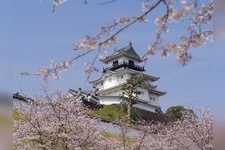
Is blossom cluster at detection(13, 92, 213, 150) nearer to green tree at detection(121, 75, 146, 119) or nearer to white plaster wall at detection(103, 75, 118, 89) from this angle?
green tree at detection(121, 75, 146, 119)

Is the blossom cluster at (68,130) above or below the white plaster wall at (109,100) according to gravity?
below

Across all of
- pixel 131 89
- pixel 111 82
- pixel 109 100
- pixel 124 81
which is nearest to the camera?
pixel 131 89

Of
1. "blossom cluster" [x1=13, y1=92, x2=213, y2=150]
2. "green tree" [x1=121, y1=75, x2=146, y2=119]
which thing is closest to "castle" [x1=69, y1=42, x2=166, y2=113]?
"green tree" [x1=121, y1=75, x2=146, y2=119]

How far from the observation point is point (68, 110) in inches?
204

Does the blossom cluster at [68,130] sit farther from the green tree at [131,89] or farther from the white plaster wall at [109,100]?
the white plaster wall at [109,100]

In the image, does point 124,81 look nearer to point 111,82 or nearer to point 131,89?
point 111,82

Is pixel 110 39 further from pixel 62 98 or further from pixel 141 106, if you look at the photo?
pixel 141 106

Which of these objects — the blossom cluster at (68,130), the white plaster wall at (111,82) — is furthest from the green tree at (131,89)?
the blossom cluster at (68,130)

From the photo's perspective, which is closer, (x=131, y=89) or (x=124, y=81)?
(x=131, y=89)

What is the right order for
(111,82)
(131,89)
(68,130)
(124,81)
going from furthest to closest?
(111,82) < (124,81) < (131,89) < (68,130)

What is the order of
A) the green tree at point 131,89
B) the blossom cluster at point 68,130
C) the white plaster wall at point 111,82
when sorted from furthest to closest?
the white plaster wall at point 111,82
the green tree at point 131,89
the blossom cluster at point 68,130

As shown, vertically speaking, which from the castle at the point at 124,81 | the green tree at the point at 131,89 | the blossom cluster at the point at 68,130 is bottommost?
the blossom cluster at the point at 68,130

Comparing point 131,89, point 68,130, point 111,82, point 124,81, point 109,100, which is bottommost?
point 68,130

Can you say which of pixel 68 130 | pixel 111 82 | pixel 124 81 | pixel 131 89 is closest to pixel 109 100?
pixel 124 81
